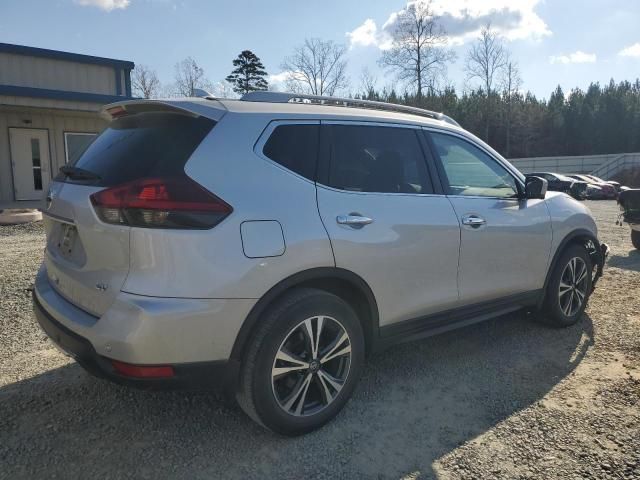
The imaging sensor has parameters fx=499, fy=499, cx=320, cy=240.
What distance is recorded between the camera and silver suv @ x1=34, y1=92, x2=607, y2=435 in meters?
2.36

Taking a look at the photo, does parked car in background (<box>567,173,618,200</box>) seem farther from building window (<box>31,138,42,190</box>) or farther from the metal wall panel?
building window (<box>31,138,42,190</box>)

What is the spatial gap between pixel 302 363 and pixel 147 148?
1.42m

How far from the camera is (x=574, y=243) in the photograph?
4.66m

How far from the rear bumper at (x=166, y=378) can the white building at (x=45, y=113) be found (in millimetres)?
12538

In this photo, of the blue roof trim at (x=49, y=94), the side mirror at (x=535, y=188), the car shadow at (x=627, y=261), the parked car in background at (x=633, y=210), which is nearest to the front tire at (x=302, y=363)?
the side mirror at (x=535, y=188)

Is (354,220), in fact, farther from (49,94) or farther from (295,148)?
(49,94)

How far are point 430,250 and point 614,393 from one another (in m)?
1.61

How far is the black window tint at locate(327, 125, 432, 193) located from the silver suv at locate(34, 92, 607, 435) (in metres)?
0.01

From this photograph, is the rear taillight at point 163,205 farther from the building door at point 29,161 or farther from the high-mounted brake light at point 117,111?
the building door at point 29,161

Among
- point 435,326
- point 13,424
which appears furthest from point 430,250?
point 13,424

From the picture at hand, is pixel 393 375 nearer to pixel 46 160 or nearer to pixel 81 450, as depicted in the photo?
pixel 81 450

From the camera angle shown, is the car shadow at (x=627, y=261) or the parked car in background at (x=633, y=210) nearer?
the car shadow at (x=627, y=261)

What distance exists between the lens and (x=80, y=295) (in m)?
2.61

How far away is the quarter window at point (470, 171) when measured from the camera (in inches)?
144
